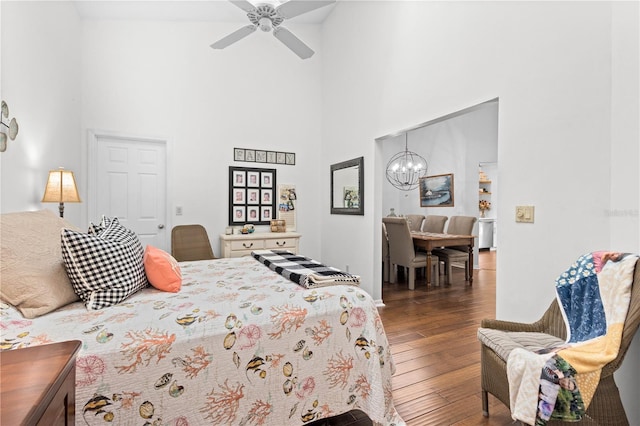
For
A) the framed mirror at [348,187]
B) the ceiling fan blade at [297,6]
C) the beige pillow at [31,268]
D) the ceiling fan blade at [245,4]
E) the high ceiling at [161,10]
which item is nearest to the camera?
the beige pillow at [31,268]

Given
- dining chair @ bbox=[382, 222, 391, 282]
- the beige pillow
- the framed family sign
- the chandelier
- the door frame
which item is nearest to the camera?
the beige pillow

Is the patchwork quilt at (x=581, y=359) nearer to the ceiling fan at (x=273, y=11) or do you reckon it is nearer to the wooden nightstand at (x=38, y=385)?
the wooden nightstand at (x=38, y=385)

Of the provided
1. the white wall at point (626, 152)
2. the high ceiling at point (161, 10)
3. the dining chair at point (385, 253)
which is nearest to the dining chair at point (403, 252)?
the dining chair at point (385, 253)

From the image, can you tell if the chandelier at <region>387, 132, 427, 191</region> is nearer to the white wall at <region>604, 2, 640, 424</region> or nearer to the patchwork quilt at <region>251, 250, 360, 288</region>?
the patchwork quilt at <region>251, 250, 360, 288</region>

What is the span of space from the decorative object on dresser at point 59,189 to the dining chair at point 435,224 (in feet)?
17.2

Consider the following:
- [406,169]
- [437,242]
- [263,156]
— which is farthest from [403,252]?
[406,169]

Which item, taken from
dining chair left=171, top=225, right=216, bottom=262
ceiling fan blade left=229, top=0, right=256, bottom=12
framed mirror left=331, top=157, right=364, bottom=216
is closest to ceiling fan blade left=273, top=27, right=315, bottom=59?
ceiling fan blade left=229, top=0, right=256, bottom=12

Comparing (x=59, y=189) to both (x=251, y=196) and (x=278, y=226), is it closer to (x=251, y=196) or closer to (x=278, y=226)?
(x=251, y=196)

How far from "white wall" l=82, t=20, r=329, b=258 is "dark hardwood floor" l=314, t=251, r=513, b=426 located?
6.28 feet

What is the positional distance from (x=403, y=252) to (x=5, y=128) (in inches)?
167

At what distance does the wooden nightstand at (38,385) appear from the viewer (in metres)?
0.54

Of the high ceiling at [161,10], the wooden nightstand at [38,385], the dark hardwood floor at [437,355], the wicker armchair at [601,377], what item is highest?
the high ceiling at [161,10]

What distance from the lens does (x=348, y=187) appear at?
4270 millimetres

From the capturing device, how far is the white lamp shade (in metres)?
2.55
